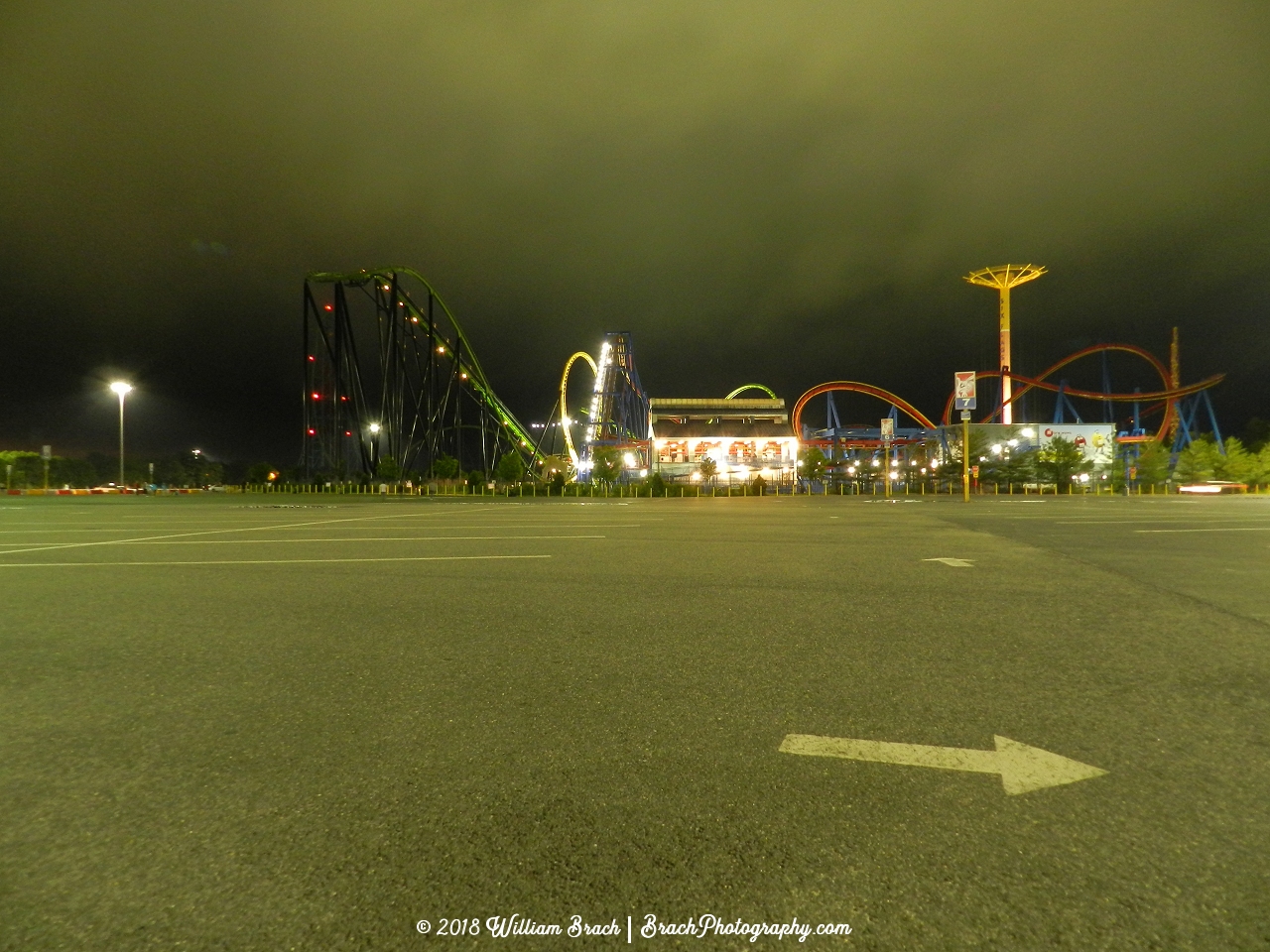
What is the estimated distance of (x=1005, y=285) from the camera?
6900 cm

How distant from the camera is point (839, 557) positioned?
888cm

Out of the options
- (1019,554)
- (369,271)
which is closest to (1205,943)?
(1019,554)

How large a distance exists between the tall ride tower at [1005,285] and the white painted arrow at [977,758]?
76.5 metres

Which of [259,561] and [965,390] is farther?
[965,390]

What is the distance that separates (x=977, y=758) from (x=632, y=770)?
4.00 ft

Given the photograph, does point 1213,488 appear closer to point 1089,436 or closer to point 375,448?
point 1089,436

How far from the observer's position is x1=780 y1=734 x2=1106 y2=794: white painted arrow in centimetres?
236

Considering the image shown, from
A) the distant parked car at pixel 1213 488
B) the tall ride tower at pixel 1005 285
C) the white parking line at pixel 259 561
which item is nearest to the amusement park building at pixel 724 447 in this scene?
the tall ride tower at pixel 1005 285

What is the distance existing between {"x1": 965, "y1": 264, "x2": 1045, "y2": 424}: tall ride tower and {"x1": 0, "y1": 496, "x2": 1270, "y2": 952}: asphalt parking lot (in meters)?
72.6

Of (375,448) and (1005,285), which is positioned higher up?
(1005,285)

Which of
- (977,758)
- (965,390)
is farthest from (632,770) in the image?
(965,390)

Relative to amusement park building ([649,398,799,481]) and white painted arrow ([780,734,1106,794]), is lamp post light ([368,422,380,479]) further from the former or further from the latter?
white painted arrow ([780,734,1106,794])

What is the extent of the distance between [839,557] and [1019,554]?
247cm

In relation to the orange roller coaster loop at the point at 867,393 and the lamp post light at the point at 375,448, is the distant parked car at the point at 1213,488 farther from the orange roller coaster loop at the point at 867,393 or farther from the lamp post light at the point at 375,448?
the lamp post light at the point at 375,448
